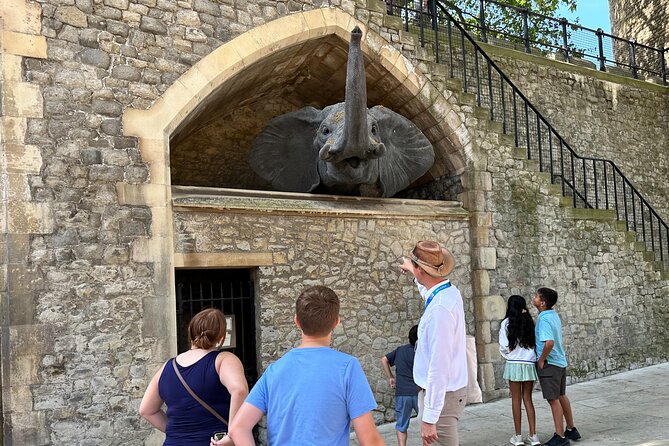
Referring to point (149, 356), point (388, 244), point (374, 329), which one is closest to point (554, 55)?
point (388, 244)

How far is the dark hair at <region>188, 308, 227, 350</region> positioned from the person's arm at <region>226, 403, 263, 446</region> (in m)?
0.59

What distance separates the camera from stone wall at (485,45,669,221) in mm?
10898

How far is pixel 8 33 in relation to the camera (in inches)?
187

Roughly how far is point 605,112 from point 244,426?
11859 millimetres

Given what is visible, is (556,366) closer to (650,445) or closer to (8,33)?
(650,445)

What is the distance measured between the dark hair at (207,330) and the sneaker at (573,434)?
3.58 meters

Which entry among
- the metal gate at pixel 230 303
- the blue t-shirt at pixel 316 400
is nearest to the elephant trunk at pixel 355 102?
the metal gate at pixel 230 303

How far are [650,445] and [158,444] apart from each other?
4036 millimetres

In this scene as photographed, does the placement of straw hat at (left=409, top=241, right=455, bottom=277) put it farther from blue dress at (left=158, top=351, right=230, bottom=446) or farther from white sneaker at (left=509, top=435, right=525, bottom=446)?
white sneaker at (left=509, top=435, right=525, bottom=446)

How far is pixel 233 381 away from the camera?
2.42 m

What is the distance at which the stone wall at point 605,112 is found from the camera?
10.9 meters

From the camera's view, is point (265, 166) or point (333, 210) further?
point (265, 166)

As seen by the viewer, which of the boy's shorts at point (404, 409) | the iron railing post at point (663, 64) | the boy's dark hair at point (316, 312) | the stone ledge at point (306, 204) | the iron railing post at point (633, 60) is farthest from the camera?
the iron railing post at point (663, 64)

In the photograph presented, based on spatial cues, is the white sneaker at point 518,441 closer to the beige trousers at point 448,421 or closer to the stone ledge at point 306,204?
the beige trousers at point 448,421
